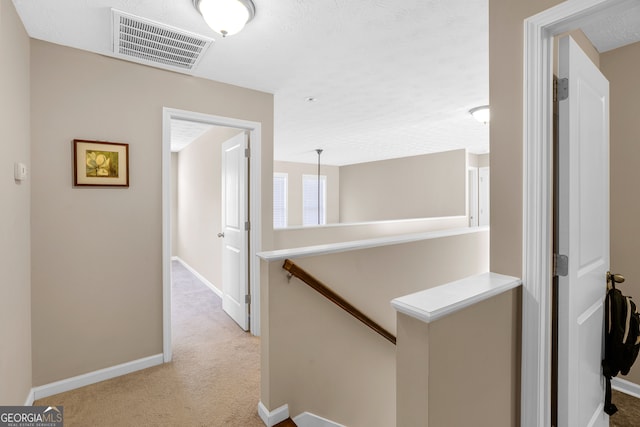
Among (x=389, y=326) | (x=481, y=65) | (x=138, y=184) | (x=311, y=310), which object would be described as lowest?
(x=389, y=326)

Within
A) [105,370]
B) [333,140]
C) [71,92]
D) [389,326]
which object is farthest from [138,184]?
[333,140]

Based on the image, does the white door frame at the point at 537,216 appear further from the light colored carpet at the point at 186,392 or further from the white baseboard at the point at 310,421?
the light colored carpet at the point at 186,392

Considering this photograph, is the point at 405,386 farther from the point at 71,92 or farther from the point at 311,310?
the point at 71,92

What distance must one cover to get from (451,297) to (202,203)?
4752 millimetres

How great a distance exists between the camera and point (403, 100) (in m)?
3.41

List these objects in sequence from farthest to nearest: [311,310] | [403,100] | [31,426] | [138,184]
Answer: [403,100] → [138,184] → [311,310] → [31,426]

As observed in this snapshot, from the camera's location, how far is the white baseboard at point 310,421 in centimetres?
191

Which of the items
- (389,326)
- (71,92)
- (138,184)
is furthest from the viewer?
(389,326)

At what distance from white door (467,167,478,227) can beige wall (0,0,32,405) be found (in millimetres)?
6618

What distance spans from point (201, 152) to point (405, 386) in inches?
197

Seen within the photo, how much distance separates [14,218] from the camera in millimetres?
1729

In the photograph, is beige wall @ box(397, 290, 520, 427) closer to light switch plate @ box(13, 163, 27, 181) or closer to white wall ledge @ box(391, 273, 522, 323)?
white wall ledge @ box(391, 273, 522, 323)

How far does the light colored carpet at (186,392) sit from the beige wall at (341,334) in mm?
374

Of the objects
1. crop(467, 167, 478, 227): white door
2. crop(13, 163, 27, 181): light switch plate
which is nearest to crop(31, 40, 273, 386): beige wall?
crop(13, 163, 27, 181): light switch plate
